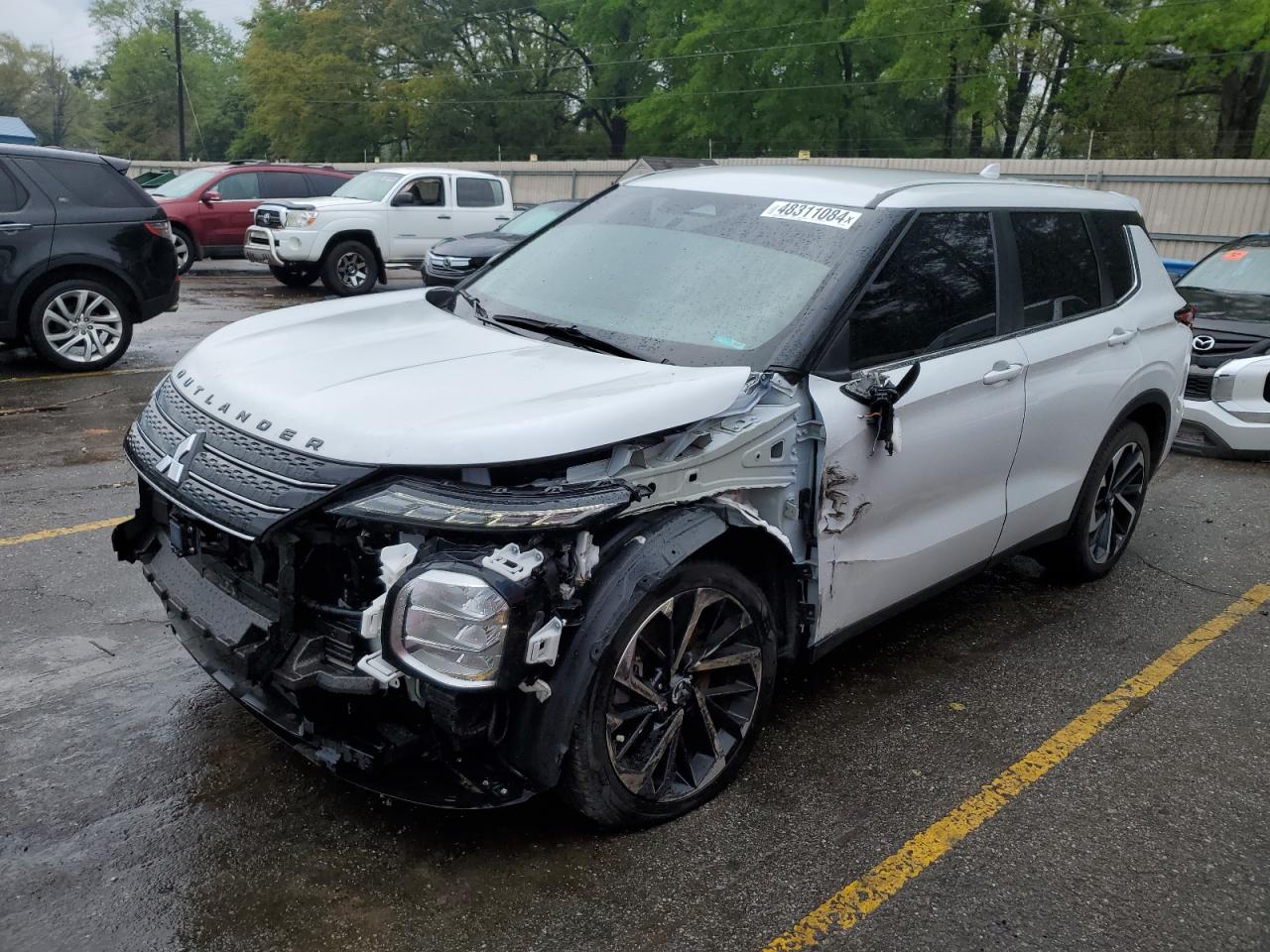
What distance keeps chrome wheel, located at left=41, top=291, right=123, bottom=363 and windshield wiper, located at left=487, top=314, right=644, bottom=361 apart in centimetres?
633

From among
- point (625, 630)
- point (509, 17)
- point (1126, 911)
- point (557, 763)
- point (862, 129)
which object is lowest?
point (1126, 911)

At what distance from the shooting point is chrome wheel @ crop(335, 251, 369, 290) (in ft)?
50.2

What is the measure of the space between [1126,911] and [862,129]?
3976cm

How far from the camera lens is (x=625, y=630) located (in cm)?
275

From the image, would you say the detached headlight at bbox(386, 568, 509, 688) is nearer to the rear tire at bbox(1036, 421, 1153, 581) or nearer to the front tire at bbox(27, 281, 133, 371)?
the rear tire at bbox(1036, 421, 1153, 581)

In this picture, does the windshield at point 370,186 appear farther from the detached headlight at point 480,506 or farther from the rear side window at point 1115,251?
the detached headlight at point 480,506

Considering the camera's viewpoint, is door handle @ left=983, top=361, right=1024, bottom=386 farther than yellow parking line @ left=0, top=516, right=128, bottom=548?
No

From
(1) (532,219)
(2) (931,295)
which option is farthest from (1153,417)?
(1) (532,219)

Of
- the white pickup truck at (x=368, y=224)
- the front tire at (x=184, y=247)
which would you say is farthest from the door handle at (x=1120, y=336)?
the front tire at (x=184, y=247)

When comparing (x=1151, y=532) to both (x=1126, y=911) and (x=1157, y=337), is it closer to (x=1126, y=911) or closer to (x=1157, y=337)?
(x=1157, y=337)

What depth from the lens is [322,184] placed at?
681 inches

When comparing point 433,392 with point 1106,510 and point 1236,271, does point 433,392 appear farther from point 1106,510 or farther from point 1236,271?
point 1236,271

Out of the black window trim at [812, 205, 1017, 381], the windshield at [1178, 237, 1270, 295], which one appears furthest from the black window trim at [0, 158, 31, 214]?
the windshield at [1178, 237, 1270, 295]

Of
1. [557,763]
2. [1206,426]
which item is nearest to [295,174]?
[1206,426]
